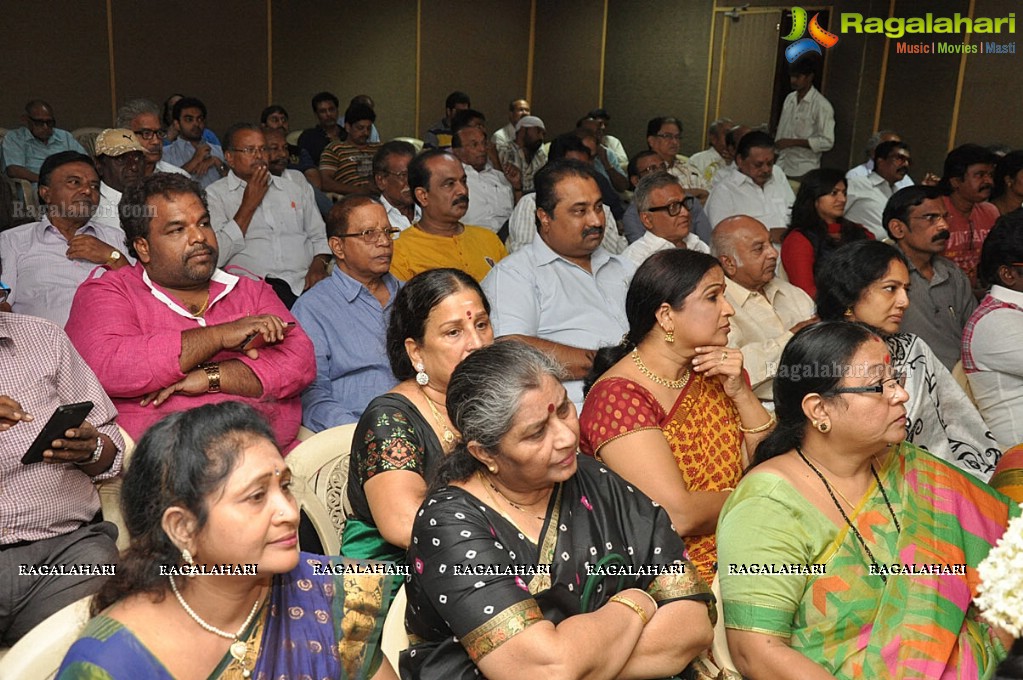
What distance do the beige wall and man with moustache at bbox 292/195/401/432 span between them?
17.4 ft

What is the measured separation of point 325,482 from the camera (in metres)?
2.41

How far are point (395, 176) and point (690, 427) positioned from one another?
9.55 feet

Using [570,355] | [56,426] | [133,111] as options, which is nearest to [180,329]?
[56,426]

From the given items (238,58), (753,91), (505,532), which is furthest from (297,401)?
(753,91)

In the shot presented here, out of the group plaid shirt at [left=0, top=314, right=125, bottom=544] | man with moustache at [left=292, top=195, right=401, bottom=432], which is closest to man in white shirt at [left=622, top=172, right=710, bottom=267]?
man with moustache at [left=292, top=195, right=401, bottom=432]

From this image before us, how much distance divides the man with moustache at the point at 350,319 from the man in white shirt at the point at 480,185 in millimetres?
2686

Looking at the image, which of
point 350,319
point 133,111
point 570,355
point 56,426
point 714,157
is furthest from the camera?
point 714,157

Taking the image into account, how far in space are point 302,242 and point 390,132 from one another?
474 centimetres

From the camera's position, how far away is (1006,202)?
18.9ft

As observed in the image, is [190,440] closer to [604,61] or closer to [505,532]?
[505,532]

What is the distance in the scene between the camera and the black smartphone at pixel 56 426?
2111 millimetres

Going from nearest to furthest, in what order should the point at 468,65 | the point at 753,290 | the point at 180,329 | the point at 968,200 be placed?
1. the point at 180,329
2. the point at 753,290
3. the point at 968,200
4. the point at 468,65

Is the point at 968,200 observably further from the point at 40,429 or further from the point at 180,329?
the point at 40,429

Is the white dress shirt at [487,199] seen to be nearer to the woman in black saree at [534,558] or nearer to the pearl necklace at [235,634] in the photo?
the woman in black saree at [534,558]
